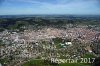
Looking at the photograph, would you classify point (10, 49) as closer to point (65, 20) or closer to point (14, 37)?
point (14, 37)

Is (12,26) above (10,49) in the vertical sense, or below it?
above

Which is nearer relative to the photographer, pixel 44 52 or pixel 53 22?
pixel 44 52

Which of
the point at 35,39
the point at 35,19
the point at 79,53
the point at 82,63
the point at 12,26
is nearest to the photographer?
the point at 82,63

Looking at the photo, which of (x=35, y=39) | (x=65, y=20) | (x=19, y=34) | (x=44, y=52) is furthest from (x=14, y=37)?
(x=65, y=20)

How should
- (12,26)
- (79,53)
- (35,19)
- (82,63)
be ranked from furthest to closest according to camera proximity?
(35,19), (12,26), (79,53), (82,63)

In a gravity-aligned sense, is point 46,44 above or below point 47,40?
below

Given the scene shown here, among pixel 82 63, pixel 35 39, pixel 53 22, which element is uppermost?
pixel 53 22

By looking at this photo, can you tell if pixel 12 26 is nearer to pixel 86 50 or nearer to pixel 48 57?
pixel 48 57

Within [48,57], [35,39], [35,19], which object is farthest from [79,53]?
[35,19]
